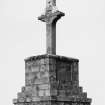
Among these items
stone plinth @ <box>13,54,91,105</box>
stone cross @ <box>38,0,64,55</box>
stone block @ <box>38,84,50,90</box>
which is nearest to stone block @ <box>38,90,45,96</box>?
stone plinth @ <box>13,54,91,105</box>

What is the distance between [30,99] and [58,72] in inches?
52.2

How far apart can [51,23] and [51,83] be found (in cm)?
226

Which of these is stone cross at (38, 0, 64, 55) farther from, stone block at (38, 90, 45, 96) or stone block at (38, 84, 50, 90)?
stone block at (38, 90, 45, 96)

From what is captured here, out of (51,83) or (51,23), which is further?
(51,23)

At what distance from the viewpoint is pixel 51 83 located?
42.4 feet

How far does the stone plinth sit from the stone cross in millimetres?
600

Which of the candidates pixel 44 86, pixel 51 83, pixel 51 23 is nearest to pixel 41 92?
pixel 44 86

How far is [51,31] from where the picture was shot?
45.5 feet

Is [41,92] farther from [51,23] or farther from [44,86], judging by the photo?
[51,23]

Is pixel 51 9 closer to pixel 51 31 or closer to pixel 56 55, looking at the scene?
pixel 51 31

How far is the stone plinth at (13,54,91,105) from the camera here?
1292 centimetres

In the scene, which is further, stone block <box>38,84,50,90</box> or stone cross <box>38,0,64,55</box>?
stone cross <box>38,0,64,55</box>

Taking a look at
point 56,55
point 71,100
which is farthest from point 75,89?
point 56,55

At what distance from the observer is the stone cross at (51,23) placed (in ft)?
45.2
